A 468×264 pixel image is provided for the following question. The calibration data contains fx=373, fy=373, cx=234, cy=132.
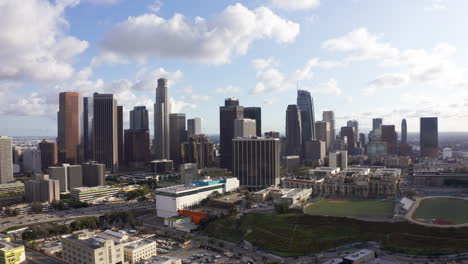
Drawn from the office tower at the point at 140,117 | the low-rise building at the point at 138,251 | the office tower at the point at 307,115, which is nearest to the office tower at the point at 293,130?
the office tower at the point at 307,115

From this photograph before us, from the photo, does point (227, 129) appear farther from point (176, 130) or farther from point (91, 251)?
point (91, 251)

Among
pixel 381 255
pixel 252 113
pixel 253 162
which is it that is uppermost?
pixel 252 113

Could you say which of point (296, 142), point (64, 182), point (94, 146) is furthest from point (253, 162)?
point (296, 142)

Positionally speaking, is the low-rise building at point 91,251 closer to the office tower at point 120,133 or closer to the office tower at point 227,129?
the office tower at point 227,129

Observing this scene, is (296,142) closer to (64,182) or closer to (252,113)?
(252,113)

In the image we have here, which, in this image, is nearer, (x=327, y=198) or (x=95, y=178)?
(x=327, y=198)

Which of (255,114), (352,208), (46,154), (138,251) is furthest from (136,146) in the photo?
(138,251)
